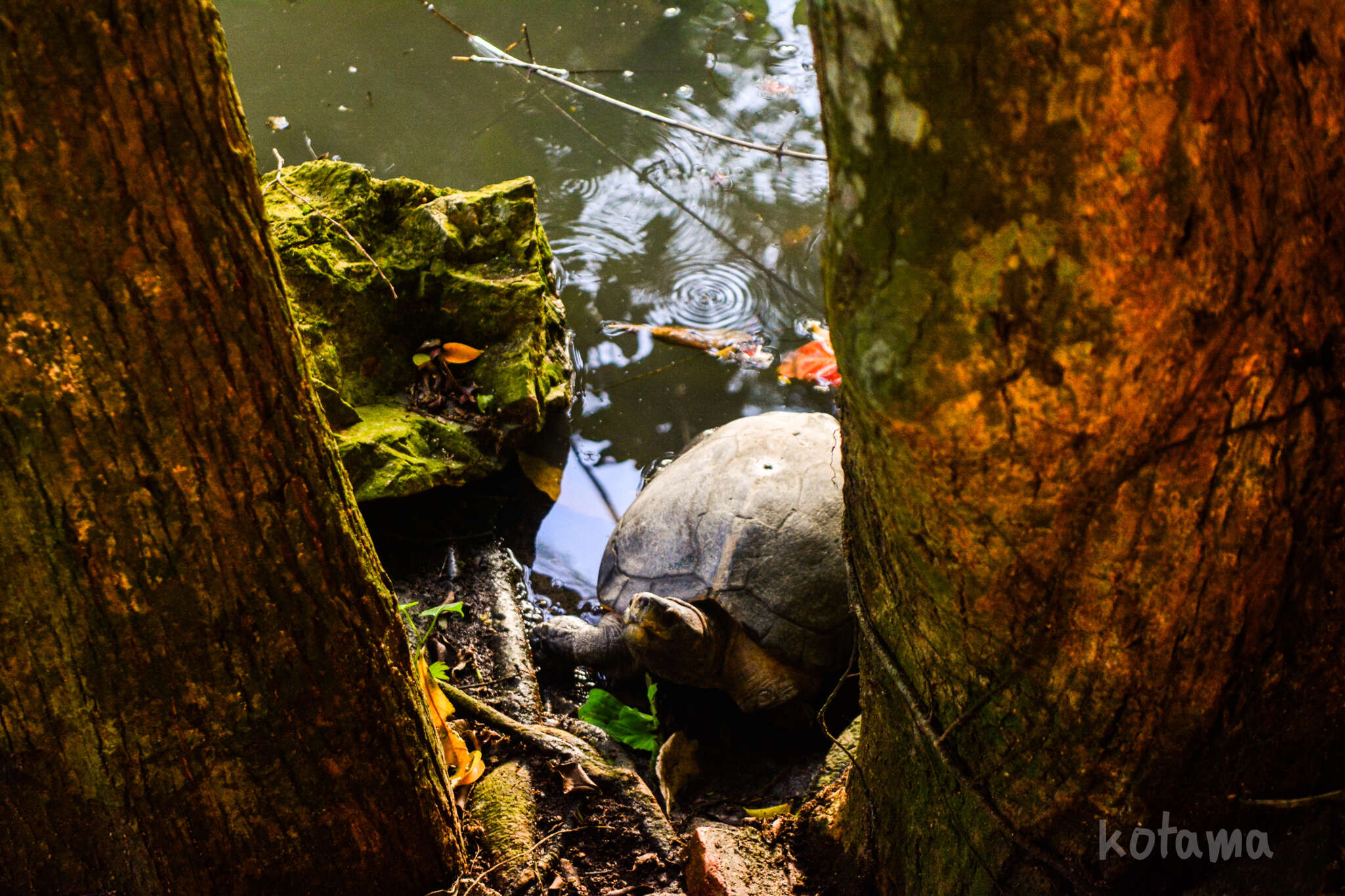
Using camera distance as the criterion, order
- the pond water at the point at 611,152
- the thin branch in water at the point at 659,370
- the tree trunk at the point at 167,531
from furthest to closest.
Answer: the thin branch in water at the point at 659,370 < the pond water at the point at 611,152 < the tree trunk at the point at 167,531

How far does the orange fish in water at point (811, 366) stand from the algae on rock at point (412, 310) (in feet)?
3.70

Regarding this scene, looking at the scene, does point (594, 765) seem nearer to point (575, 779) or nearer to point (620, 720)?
point (575, 779)

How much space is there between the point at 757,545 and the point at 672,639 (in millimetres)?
464

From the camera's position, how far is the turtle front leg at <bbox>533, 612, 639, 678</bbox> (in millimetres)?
3213

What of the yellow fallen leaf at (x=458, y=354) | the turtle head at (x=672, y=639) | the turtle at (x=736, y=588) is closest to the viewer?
the turtle head at (x=672, y=639)

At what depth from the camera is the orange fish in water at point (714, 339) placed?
4.58 metres

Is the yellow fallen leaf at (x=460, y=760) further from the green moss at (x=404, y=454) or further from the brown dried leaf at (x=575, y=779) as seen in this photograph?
the green moss at (x=404, y=454)

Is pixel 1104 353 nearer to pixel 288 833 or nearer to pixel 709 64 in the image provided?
pixel 288 833

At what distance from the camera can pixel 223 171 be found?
1.19 meters

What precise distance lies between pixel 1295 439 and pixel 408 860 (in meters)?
1.65

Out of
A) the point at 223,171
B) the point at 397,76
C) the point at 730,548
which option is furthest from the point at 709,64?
the point at 223,171

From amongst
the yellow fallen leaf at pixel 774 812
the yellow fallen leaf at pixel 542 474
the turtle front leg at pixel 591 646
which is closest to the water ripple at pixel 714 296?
the yellow fallen leaf at pixel 542 474

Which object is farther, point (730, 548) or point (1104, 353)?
point (730, 548)

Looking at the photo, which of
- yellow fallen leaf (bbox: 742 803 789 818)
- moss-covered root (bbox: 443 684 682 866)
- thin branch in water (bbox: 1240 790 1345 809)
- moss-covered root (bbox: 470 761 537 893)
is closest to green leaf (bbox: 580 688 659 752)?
moss-covered root (bbox: 443 684 682 866)
